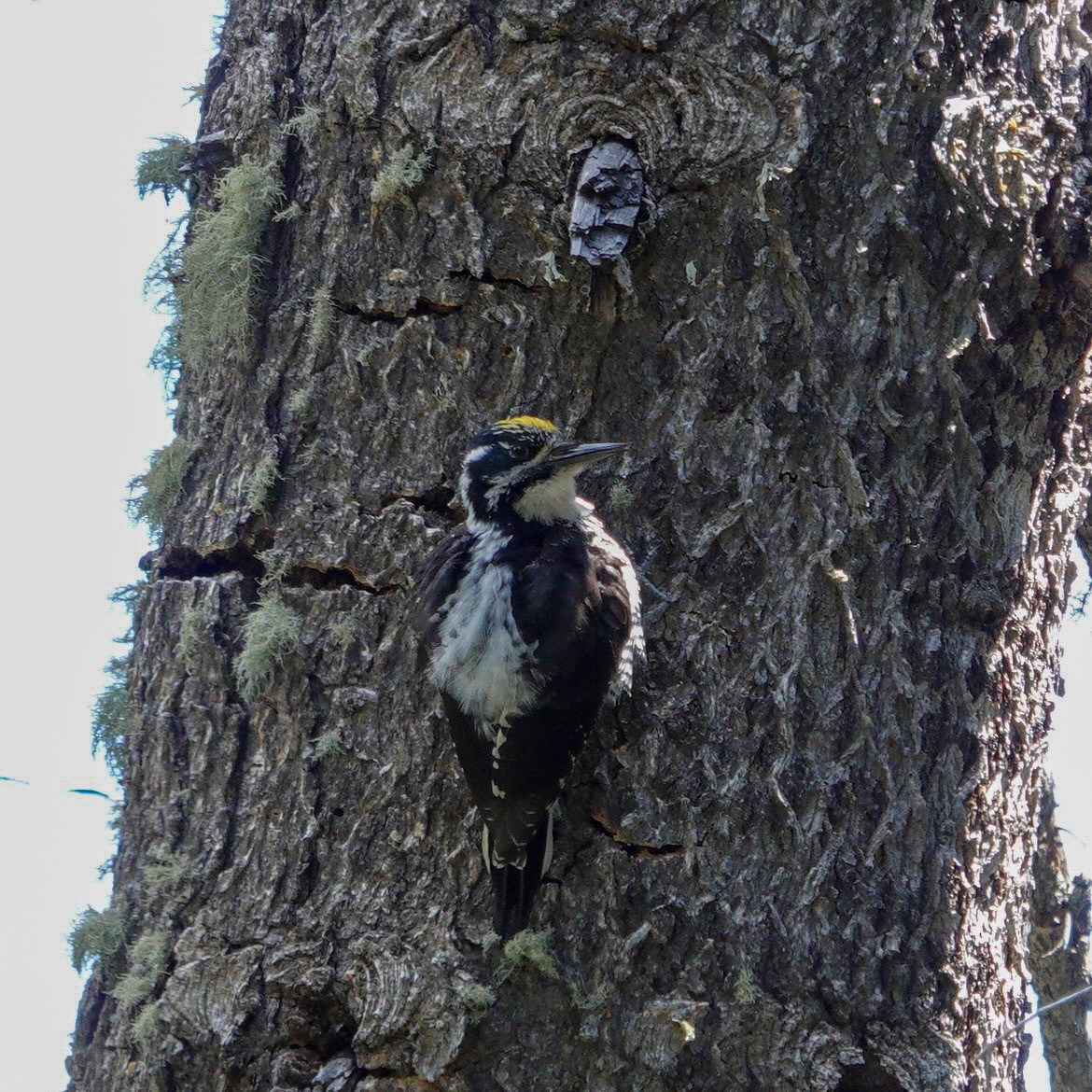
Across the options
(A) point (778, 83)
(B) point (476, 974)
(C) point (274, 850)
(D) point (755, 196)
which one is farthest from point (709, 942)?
(A) point (778, 83)

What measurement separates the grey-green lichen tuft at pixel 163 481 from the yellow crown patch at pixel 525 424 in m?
0.78

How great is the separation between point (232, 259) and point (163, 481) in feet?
1.82

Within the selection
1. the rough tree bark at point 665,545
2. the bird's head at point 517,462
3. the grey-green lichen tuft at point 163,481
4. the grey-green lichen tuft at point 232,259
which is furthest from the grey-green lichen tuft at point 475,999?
the grey-green lichen tuft at point 232,259

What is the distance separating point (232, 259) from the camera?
10.1ft

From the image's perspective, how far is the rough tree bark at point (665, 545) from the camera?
257cm

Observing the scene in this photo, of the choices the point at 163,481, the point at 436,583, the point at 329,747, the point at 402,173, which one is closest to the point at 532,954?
the point at 329,747

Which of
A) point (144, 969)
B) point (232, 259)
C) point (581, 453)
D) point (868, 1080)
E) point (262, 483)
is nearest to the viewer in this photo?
point (868, 1080)

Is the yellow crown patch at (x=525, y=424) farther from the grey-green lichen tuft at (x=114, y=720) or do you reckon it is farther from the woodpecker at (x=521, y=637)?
the grey-green lichen tuft at (x=114, y=720)

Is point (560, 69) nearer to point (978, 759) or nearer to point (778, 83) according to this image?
point (778, 83)

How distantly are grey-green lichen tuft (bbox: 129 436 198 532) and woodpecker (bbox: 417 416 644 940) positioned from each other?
27.5 inches

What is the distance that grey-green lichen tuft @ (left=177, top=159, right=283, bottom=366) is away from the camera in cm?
306

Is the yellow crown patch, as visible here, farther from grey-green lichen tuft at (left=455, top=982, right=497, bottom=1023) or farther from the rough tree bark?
grey-green lichen tuft at (left=455, top=982, right=497, bottom=1023)

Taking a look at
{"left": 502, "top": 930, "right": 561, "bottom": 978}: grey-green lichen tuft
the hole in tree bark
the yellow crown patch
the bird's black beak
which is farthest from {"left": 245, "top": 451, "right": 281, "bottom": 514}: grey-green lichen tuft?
the hole in tree bark

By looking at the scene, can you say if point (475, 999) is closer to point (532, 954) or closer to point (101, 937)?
point (532, 954)
